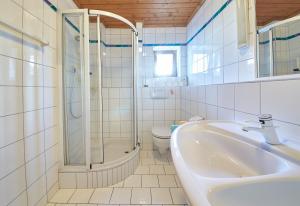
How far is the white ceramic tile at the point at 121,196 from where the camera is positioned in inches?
64.0

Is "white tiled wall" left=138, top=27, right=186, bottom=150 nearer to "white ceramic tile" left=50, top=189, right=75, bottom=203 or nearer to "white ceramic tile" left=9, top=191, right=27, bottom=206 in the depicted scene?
"white ceramic tile" left=50, top=189, right=75, bottom=203

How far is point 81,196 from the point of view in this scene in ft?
5.61

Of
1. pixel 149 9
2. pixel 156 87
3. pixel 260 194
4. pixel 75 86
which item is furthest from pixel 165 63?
pixel 260 194

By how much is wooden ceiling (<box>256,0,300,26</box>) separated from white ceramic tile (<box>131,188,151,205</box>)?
169 cm

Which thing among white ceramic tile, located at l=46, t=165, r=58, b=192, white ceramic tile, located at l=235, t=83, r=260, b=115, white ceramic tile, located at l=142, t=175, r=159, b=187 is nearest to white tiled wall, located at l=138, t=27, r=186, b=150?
white ceramic tile, located at l=142, t=175, r=159, b=187

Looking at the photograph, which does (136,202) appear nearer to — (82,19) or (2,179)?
(2,179)

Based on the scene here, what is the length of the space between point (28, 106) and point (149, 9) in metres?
2.00

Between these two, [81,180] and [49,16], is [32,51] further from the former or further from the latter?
[81,180]

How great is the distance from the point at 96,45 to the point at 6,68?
106 cm

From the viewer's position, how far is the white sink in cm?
44

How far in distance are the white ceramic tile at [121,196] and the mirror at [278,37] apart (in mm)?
1531

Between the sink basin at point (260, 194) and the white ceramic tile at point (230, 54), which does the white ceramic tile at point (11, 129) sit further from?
the white ceramic tile at point (230, 54)

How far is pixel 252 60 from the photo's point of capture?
127cm

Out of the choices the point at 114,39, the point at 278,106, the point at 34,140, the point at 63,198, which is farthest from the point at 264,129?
the point at 114,39
